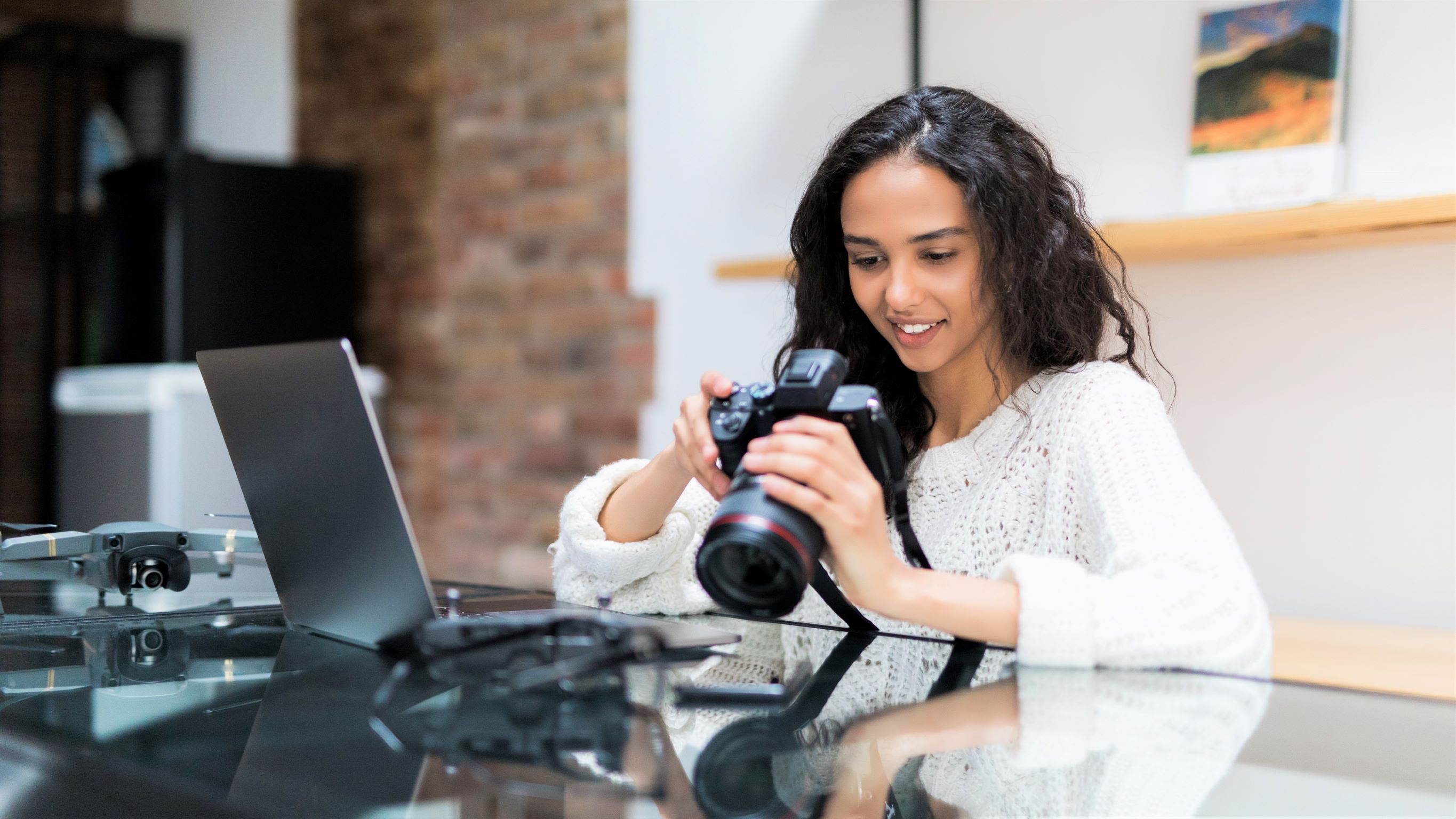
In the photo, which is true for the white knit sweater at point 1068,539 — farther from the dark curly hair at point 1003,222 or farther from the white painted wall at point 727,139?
the white painted wall at point 727,139

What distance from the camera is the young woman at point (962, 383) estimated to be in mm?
940

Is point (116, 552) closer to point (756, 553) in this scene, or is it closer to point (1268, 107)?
point (756, 553)

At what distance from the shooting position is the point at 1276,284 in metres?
1.49

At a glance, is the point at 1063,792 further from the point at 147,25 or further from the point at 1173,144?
the point at 147,25

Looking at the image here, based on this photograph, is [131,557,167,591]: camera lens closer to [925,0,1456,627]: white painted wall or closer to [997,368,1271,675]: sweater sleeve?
[997,368,1271,675]: sweater sleeve

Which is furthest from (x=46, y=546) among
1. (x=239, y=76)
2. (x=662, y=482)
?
(x=239, y=76)

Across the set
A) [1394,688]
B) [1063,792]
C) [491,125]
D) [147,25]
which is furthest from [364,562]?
[147,25]

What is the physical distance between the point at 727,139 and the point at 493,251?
82cm

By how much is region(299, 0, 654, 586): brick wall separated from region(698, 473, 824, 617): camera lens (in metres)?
1.70

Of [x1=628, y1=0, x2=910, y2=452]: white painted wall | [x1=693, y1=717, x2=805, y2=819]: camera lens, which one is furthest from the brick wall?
[x1=693, y1=717, x2=805, y2=819]: camera lens

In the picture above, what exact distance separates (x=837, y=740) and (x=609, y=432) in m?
1.97

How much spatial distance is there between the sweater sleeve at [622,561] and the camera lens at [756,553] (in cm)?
36

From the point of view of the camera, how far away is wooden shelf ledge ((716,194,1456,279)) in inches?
49.4

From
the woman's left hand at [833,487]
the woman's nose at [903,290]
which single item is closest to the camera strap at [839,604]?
the woman's left hand at [833,487]
